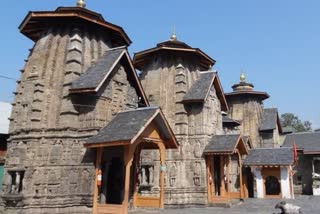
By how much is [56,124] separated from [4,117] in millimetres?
12736

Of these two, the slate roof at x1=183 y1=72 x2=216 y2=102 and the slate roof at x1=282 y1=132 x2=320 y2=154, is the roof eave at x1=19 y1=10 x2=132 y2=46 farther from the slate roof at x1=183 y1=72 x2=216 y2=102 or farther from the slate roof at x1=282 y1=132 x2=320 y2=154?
the slate roof at x1=282 y1=132 x2=320 y2=154

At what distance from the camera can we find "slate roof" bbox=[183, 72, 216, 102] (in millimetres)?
24000

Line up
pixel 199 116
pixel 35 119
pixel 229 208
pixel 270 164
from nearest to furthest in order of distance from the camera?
1. pixel 35 119
2. pixel 229 208
3. pixel 199 116
4. pixel 270 164

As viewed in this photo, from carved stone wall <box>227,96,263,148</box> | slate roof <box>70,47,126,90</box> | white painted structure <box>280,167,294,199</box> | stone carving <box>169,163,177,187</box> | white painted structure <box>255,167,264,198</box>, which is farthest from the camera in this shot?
carved stone wall <box>227,96,263,148</box>

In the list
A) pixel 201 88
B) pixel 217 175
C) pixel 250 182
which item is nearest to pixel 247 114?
pixel 250 182

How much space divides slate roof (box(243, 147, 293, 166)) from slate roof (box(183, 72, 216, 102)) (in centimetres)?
931

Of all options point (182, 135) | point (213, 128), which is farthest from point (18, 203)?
point (213, 128)

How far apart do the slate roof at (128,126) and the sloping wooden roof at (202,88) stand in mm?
7646

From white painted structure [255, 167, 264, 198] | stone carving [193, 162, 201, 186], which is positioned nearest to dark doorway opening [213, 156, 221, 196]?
stone carving [193, 162, 201, 186]

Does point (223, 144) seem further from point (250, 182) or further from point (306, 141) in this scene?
point (306, 141)

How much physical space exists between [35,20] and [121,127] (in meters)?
8.75

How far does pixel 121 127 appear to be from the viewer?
1530 cm

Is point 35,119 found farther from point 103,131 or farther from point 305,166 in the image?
point 305,166

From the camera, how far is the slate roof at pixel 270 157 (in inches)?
1116
